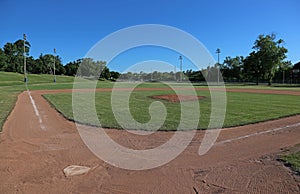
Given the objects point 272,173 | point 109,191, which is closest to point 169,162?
point 109,191

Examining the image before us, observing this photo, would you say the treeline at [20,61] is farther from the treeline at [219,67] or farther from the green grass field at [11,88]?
the green grass field at [11,88]

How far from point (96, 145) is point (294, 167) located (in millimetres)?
4006

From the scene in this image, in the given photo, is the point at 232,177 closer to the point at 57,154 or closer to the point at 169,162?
the point at 169,162

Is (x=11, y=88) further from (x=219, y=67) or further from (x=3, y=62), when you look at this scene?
(x=219, y=67)

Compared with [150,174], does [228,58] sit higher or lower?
higher

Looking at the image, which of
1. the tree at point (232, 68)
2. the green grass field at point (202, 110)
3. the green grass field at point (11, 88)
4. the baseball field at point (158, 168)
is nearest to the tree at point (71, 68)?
the green grass field at point (11, 88)

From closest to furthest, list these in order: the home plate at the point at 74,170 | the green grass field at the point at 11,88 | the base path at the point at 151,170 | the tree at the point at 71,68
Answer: the base path at the point at 151,170 → the home plate at the point at 74,170 → the green grass field at the point at 11,88 → the tree at the point at 71,68

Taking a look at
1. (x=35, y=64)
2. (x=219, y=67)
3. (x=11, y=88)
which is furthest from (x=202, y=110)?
(x=35, y=64)

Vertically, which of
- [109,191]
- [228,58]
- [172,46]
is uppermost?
[228,58]

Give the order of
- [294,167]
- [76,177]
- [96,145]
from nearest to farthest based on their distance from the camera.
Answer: [76,177]
[294,167]
[96,145]

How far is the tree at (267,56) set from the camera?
57438 millimetres

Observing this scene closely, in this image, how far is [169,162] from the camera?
4148 mm

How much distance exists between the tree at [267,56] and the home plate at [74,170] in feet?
209

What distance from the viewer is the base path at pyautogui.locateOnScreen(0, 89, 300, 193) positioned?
3127 millimetres
